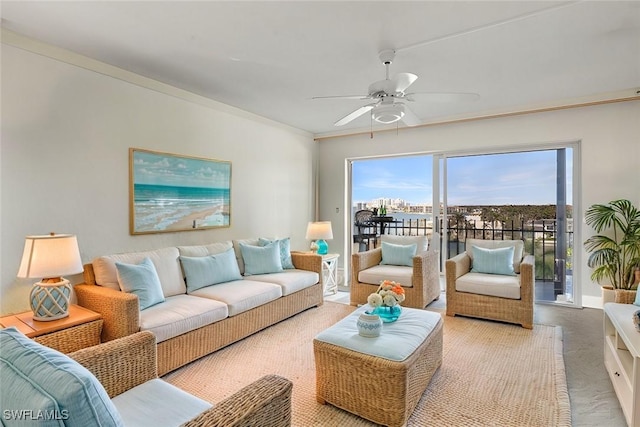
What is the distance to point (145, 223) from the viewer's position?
3.38m

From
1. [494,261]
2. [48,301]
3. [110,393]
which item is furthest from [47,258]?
[494,261]

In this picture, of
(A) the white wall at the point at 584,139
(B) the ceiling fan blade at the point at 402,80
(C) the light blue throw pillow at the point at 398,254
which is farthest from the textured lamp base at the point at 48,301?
(A) the white wall at the point at 584,139

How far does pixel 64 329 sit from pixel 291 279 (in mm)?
2080

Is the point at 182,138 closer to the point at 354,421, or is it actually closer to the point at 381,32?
the point at 381,32

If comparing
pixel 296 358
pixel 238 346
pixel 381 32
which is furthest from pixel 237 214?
pixel 381 32

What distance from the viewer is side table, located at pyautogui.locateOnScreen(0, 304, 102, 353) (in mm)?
2164

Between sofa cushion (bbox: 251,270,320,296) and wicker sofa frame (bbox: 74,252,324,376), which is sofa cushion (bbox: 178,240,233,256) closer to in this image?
sofa cushion (bbox: 251,270,320,296)

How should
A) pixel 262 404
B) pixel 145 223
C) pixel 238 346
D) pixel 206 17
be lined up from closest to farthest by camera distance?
pixel 262 404
pixel 206 17
pixel 238 346
pixel 145 223

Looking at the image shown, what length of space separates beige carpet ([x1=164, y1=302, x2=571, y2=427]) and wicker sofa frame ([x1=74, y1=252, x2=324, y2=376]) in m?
0.09

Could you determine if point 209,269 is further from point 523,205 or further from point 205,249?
point 523,205

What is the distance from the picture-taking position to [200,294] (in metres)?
3.18

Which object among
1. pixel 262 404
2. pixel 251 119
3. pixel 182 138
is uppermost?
pixel 251 119

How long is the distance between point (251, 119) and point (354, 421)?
381 cm

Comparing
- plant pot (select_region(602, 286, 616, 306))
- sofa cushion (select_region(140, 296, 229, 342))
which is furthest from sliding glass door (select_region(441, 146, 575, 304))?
sofa cushion (select_region(140, 296, 229, 342))
